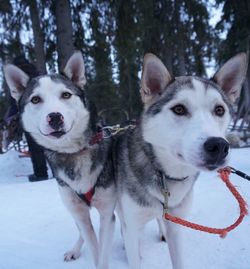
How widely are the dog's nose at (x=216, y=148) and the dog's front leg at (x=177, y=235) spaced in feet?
2.38

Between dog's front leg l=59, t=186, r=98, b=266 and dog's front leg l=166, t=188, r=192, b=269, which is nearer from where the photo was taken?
dog's front leg l=166, t=188, r=192, b=269

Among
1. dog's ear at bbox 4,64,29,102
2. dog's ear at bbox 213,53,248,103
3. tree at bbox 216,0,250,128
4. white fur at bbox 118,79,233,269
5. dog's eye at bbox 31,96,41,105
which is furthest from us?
tree at bbox 216,0,250,128

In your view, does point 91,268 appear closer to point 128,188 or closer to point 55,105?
point 128,188

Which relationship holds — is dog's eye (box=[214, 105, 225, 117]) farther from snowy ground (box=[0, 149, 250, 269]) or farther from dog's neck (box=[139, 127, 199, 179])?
snowy ground (box=[0, 149, 250, 269])

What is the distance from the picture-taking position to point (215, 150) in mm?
1603

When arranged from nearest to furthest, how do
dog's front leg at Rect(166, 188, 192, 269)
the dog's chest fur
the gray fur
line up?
the gray fur < dog's front leg at Rect(166, 188, 192, 269) < the dog's chest fur

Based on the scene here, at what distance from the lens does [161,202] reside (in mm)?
2139

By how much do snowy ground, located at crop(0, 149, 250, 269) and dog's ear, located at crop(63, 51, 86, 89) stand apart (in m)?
1.46

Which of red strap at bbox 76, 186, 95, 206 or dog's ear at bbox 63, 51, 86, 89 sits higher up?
dog's ear at bbox 63, 51, 86, 89

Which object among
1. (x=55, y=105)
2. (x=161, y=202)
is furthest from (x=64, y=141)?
(x=161, y=202)

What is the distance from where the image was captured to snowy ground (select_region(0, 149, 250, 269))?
2.59m

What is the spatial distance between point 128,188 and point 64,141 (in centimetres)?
61

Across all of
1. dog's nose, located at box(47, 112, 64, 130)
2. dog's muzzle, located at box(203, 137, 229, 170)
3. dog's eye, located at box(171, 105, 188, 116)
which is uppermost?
dog's eye, located at box(171, 105, 188, 116)

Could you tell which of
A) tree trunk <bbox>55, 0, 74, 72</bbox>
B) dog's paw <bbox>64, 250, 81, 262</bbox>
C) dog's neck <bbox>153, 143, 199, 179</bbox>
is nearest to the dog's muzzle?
dog's neck <bbox>153, 143, 199, 179</bbox>
